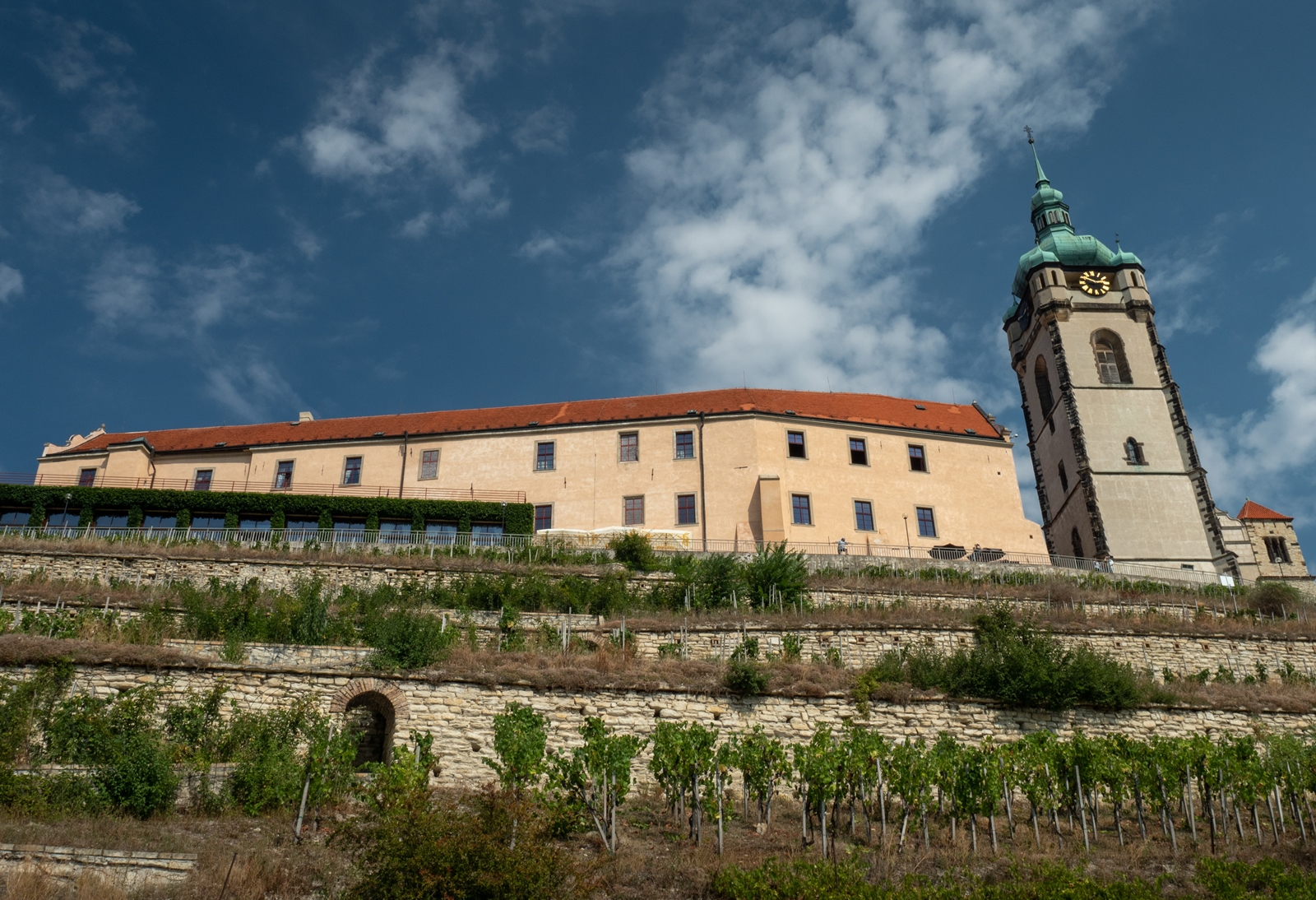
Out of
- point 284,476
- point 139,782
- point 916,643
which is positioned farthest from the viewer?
point 284,476

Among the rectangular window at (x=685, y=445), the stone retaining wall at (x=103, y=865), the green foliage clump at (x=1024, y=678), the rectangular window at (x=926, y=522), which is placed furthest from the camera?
the rectangular window at (x=685, y=445)

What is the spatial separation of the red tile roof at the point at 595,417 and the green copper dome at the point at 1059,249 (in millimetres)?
9656

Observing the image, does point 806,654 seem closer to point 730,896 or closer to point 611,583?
point 611,583

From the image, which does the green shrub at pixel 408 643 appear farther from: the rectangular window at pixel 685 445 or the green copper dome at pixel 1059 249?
the green copper dome at pixel 1059 249

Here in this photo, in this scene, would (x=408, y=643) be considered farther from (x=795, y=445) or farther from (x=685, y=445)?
(x=795, y=445)

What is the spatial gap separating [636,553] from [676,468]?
28.8 feet

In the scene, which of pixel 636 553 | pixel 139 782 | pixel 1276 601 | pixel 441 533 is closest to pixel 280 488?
pixel 441 533

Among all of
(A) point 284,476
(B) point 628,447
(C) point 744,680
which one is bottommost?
(C) point 744,680

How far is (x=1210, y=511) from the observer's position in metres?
39.5

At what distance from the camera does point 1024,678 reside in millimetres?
19203

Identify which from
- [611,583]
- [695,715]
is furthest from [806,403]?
[695,715]

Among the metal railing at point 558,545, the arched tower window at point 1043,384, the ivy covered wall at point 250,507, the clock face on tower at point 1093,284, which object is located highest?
the clock face on tower at point 1093,284

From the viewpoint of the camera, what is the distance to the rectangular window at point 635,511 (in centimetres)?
3659

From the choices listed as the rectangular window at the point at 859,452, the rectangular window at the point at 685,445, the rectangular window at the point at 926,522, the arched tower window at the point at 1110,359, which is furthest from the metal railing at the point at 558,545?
the arched tower window at the point at 1110,359
